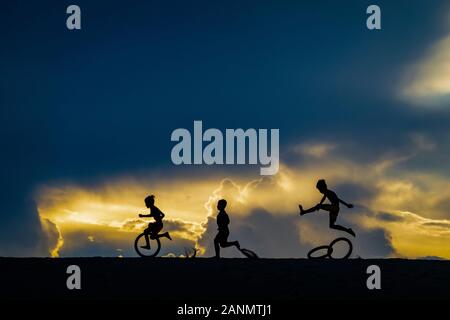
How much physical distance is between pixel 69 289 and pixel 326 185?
25.6ft

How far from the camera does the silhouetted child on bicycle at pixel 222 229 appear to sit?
2106 centimetres

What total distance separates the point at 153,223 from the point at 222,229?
2666 mm

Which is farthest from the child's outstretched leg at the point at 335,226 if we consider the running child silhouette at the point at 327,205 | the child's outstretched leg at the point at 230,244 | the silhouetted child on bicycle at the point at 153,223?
the silhouetted child on bicycle at the point at 153,223

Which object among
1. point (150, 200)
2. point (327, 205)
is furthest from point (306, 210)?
point (150, 200)

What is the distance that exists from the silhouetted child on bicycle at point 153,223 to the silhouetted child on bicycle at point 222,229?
7.47 ft

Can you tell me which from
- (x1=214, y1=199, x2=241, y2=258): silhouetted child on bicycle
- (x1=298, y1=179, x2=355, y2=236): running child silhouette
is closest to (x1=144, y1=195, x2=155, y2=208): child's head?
(x1=214, y1=199, x2=241, y2=258): silhouetted child on bicycle

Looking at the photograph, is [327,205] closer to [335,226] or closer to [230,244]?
[335,226]

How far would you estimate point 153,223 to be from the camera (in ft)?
74.2

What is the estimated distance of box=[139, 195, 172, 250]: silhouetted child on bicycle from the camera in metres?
22.2

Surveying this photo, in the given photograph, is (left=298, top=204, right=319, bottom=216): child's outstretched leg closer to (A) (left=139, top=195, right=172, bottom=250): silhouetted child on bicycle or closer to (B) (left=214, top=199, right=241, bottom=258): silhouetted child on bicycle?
(B) (left=214, top=199, right=241, bottom=258): silhouetted child on bicycle
